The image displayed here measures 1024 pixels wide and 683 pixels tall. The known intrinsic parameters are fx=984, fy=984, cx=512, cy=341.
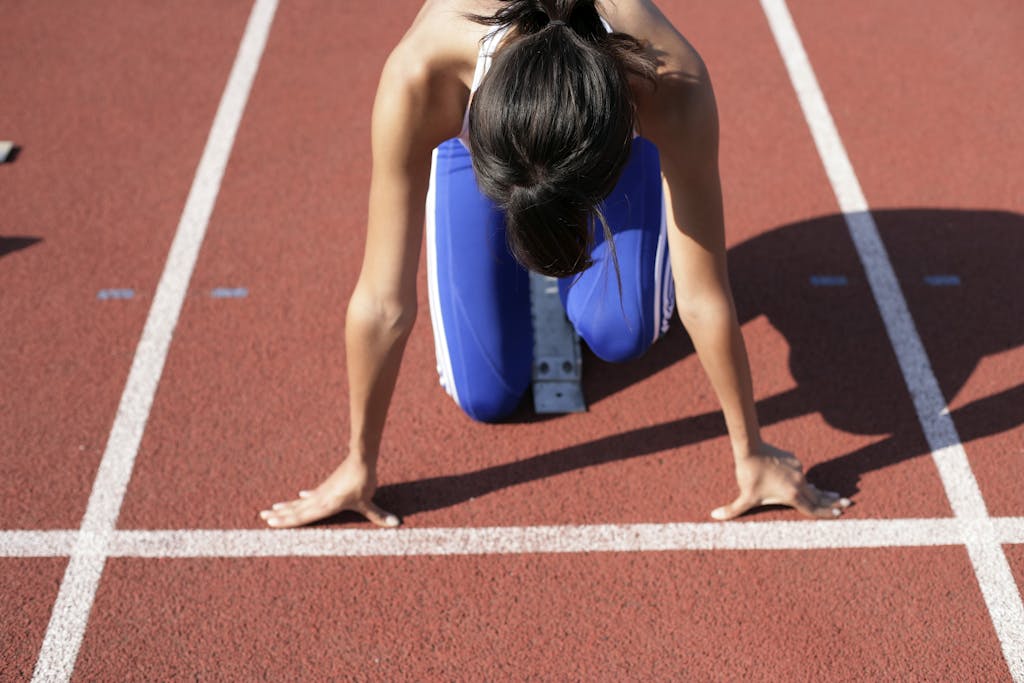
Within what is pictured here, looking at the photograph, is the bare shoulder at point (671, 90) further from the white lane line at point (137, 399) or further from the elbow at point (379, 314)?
the white lane line at point (137, 399)

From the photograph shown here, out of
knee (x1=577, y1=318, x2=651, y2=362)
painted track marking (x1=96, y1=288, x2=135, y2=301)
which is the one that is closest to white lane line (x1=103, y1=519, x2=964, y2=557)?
knee (x1=577, y1=318, x2=651, y2=362)

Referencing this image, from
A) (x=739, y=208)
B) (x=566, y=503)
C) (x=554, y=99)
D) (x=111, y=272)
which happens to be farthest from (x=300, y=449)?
(x=739, y=208)

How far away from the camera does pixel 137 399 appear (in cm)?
357

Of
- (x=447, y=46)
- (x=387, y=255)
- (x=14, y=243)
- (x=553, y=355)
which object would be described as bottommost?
(x=553, y=355)

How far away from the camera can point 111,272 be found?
407 centimetres

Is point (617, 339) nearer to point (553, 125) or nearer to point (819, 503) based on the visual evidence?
point (819, 503)

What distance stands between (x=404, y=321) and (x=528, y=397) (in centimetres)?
98

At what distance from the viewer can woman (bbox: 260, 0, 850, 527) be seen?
2.03 metres

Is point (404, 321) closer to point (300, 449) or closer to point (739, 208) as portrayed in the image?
point (300, 449)

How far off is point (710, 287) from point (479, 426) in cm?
113

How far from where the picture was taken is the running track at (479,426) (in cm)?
291

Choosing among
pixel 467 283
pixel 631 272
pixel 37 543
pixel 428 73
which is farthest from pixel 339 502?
pixel 428 73

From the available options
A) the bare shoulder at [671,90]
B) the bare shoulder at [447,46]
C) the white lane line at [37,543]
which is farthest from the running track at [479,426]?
the bare shoulder at [447,46]

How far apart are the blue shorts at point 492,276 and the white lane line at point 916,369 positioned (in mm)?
1066
